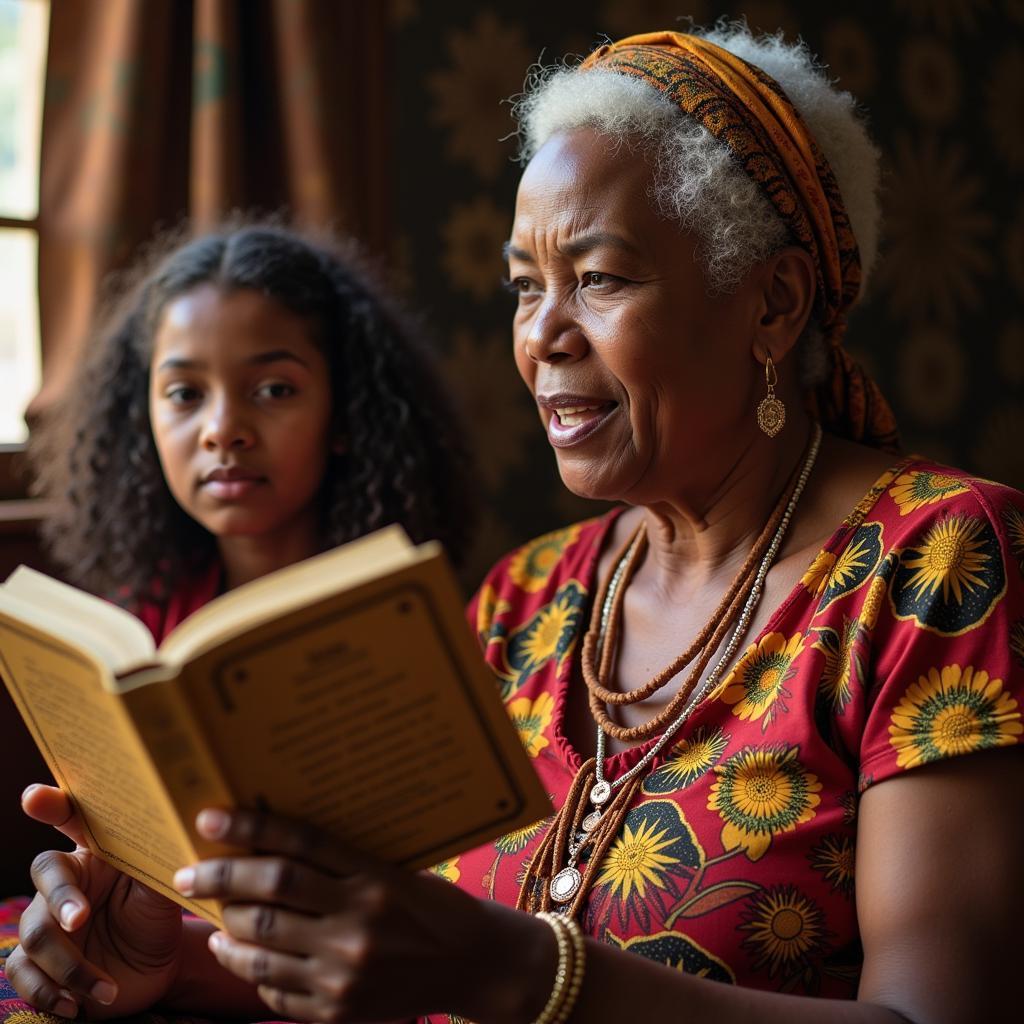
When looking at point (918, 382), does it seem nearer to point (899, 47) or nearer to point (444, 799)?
point (899, 47)

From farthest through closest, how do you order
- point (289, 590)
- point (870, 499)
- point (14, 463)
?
point (14, 463) < point (870, 499) < point (289, 590)

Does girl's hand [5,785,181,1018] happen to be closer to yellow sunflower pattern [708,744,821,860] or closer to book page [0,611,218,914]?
book page [0,611,218,914]

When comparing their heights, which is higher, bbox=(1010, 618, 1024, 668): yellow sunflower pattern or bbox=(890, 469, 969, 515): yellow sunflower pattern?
bbox=(890, 469, 969, 515): yellow sunflower pattern

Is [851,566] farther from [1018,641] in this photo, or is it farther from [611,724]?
[611,724]

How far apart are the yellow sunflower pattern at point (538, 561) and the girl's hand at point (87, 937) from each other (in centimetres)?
63

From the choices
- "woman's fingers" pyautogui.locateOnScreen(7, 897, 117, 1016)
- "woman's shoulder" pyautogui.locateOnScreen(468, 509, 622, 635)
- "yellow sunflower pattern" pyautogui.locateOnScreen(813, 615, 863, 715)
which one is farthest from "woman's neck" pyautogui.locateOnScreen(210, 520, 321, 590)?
"yellow sunflower pattern" pyautogui.locateOnScreen(813, 615, 863, 715)

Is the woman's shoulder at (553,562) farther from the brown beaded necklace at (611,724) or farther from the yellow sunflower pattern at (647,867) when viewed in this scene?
the yellow sunflower pattern at (647,867)

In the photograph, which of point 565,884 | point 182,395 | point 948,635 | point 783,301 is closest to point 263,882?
point 565,884

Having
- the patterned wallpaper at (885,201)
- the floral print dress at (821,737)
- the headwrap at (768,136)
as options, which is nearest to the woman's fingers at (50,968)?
the floral print dress at (821,737)

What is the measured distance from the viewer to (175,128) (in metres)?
2.23

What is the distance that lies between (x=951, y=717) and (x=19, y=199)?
1.95m

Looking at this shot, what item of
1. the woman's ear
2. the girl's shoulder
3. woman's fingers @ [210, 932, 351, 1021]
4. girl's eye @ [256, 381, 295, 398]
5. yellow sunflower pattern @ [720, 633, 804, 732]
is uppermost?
girl's eye @ [256, 381, 295, 398]

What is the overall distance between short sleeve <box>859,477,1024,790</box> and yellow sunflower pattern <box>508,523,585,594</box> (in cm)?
55

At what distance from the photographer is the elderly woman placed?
3.11 ft
